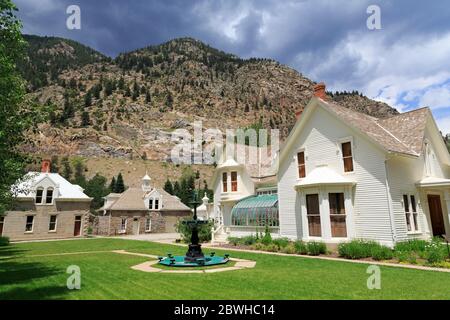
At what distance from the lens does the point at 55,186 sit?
3984 cm

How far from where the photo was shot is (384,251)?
1491cm

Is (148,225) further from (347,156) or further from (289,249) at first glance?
(347,156)

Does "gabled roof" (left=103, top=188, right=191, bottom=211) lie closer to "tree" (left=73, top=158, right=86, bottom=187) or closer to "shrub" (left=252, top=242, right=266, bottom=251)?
"shrub" (left=252, top=242, right=266, bottom=251)

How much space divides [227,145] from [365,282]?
991 inches

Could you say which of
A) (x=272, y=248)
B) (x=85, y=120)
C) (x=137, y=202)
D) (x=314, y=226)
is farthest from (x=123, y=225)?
(x=85, y=120)

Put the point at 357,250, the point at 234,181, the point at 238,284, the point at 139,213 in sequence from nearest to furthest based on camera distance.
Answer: the point at 238,284 → the point at 357,250 → the point at 234,181 → the point at 139,213

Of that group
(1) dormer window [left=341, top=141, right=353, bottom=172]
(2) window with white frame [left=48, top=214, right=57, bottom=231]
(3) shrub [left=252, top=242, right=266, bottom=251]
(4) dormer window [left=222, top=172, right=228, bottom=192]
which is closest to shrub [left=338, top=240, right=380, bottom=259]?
(1) dormer window [left=341, top=141, right=353, bottom=172]

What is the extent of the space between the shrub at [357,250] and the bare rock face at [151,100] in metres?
113

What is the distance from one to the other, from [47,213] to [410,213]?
133 feet

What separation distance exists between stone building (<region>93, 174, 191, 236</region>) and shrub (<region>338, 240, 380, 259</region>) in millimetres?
35839

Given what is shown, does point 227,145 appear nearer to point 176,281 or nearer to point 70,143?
point 176,281

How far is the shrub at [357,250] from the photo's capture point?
603 inches

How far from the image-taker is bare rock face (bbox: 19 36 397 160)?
405 ft

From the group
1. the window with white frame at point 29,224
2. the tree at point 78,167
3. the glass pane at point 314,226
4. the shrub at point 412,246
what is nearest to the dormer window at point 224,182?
the glass pane at point 314,226
